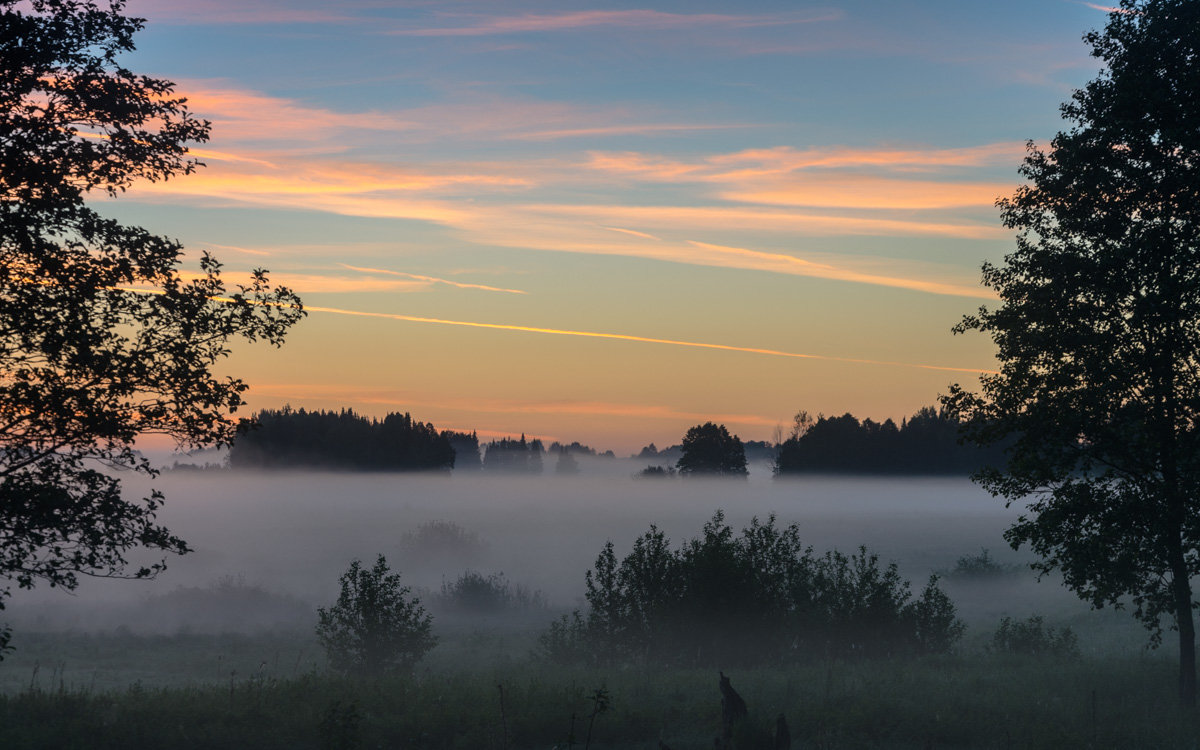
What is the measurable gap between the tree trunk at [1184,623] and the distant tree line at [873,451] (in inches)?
4427

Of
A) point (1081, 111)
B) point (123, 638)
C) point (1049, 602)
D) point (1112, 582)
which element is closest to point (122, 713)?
point (1112, 582)

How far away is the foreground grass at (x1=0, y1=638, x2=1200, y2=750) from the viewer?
20.5 m

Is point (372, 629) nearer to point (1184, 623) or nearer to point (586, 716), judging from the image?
A: point (586, 716)

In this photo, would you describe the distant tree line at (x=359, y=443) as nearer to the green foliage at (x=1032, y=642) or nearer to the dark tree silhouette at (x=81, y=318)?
the green foliage at (x=1032, y=642)

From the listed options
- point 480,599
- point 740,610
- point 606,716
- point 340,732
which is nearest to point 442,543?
point 480,599

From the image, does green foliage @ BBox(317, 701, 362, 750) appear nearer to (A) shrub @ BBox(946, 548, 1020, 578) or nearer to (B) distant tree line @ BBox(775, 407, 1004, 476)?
(A) shrub @ BBox(946, 548, 1020, 578)

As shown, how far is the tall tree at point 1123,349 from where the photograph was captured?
2411 cm

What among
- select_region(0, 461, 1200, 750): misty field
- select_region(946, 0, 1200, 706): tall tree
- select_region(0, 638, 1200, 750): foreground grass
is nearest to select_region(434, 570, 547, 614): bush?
select_region(0, 461, 1200, 750): misty field

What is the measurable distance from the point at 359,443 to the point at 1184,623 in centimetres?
14497

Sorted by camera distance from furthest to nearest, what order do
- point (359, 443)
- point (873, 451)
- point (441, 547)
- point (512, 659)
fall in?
point (359, 443), point (873, 451), point (441, 547), point (512, 659)

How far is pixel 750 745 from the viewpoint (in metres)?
19.0

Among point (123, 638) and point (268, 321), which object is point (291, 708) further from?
point (123, 638)

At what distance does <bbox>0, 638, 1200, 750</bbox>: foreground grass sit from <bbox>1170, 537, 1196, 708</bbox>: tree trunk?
1.94 feet

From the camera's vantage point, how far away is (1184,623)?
2520 centimetres
